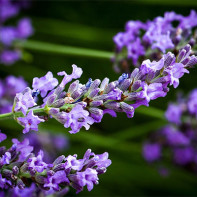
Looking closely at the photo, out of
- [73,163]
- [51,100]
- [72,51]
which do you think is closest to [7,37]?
[72,51]

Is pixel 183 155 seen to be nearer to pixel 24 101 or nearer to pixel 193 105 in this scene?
pixel 193 105

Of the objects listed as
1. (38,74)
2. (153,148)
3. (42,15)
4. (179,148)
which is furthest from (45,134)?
(42,15)

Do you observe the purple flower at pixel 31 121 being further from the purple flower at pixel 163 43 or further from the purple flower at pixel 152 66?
the purple flower at pixel 163 43

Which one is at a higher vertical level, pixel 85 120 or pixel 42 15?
pixel 42 15

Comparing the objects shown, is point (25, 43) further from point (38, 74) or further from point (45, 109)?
point (45, 109)

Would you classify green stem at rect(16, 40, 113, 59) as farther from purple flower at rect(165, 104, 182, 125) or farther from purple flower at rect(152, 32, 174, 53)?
purple flower at rect(165, 104, 182, 125)

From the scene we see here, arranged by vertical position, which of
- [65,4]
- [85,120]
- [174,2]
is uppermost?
[65,4]

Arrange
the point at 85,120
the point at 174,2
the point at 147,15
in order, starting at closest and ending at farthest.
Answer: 1. the point at 85,120
2. the point at 174,2
3. the point at 147,15

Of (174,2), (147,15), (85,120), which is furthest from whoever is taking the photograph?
(147,15)
